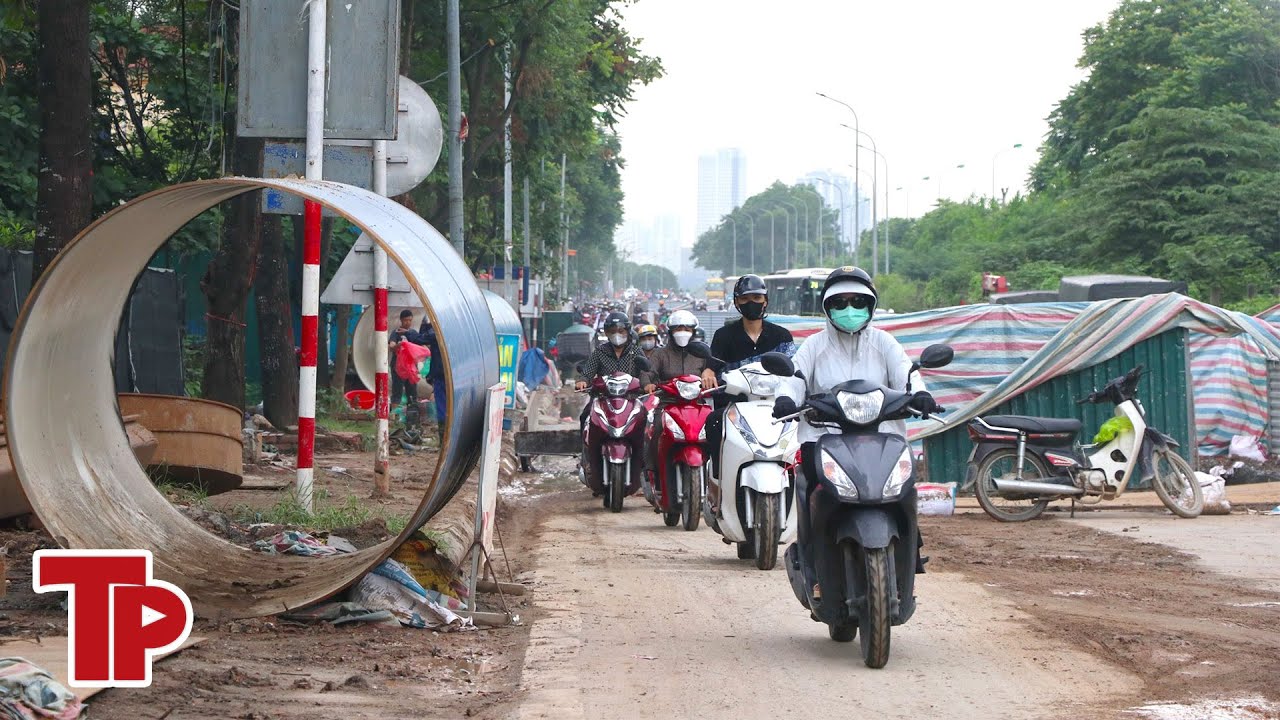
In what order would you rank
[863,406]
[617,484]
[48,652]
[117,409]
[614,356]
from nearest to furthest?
1. [48,652]
2. [863,406]
3. [117,409]
4. [617,484]
5. [614,356]

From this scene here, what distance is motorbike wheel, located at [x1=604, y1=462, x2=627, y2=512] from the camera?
13281 millimetres

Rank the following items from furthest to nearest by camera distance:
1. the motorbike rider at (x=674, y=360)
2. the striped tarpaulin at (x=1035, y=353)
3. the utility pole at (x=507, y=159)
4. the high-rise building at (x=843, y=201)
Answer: the high-rise building at (x=843, y=201) → the utility pole at (x=507, y=159) → the striped tarpaulin at (x=1035, y=353) → the motorbike rider at (x=674, y=360)

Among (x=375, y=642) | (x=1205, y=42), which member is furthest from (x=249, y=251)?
(x=1205, y=42)

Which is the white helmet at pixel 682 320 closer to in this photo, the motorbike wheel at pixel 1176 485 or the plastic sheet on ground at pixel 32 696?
the motorbike wheel at pixel 1176 485

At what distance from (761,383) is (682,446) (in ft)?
7.73

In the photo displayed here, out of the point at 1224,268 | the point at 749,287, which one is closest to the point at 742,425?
the point at 749,287

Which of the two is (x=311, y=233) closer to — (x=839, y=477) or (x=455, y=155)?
(x=839, y=477)

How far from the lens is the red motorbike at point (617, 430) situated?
13.1 meters

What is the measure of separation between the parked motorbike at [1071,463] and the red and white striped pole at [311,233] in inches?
241

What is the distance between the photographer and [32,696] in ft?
15.2

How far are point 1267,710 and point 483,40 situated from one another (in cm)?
2118

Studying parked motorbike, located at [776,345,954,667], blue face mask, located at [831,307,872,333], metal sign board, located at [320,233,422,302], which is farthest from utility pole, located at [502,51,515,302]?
parked motorbike, located at [776,345,954,667]

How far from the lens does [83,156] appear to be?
1096 centimetres

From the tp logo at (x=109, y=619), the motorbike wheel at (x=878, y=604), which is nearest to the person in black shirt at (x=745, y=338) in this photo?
the motorbike wheel at (x=878, y=604)
